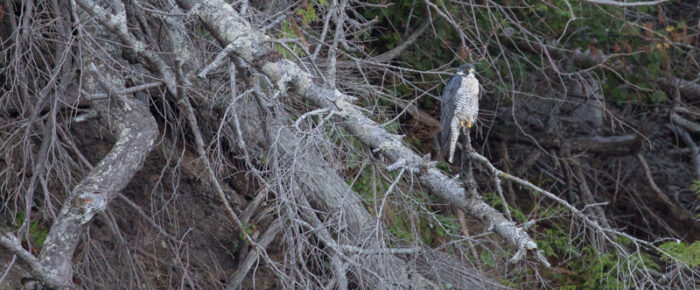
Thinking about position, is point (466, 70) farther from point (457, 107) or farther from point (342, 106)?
point (342, 106)

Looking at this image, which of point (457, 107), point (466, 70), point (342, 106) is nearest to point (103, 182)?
point (342, 106)

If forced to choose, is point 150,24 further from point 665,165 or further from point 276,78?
point 665,165

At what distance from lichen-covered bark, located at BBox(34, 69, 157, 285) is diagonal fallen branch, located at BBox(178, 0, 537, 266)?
544 millimetres

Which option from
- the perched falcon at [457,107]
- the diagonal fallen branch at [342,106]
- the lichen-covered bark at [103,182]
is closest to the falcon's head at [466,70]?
the perched falcon at [457,107]

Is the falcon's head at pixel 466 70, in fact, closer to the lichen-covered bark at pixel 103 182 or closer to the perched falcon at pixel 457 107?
the perched falcon at pixel 457 107

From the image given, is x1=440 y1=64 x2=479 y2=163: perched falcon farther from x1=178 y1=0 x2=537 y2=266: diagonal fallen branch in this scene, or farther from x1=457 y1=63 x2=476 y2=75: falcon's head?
x1=178 y1=0 x2=537 y2=266: diagonal fallen branch

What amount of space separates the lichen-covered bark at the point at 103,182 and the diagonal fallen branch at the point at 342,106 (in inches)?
21.4

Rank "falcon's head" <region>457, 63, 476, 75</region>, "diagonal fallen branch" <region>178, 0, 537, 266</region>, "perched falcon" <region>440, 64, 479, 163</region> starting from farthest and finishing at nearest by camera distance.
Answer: "falcon's head" <region>457, 63, 476, 75</region> → "perched falcon" <region>440, 64, 479, 163</region> → "diagonal fallen branch" <region>178, 0, 537, 266</region>

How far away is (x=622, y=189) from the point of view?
653cm

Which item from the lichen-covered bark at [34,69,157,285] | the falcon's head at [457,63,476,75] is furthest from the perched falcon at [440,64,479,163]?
the lichen-covered bark at [34,69,157,285]

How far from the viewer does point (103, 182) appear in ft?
10.5

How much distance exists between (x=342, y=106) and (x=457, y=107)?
2.45 feet

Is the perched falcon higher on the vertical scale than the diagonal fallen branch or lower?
lower

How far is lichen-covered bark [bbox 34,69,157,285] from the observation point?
306 cm
